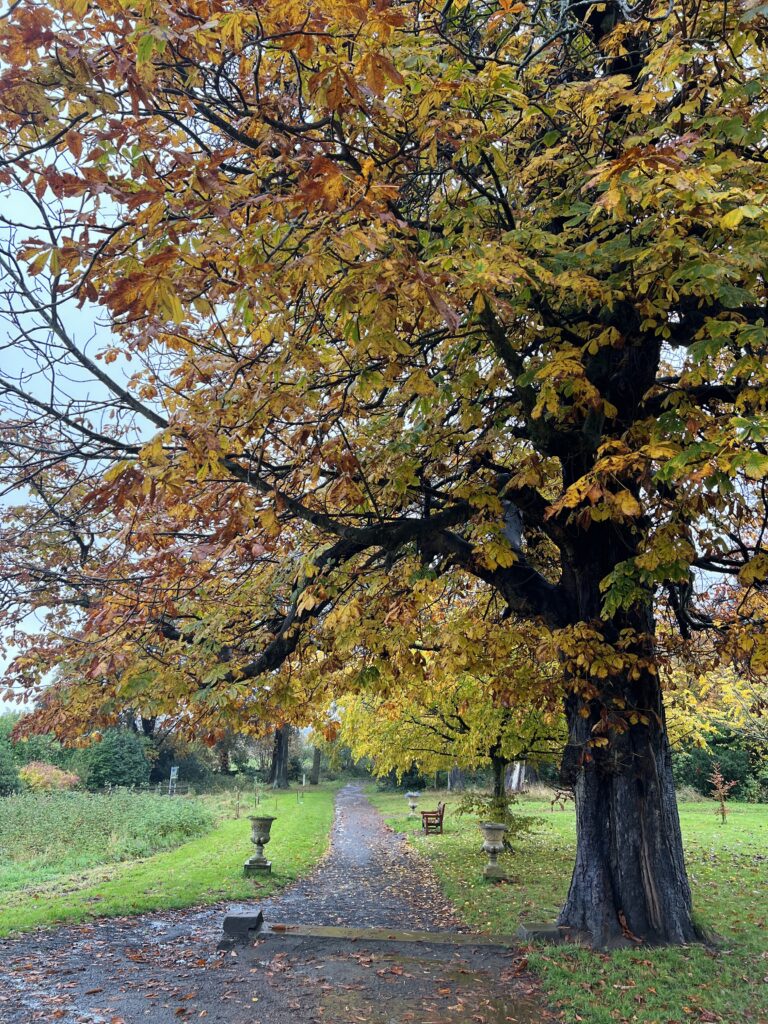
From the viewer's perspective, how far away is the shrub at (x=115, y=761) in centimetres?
2752

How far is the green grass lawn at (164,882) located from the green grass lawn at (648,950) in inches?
131

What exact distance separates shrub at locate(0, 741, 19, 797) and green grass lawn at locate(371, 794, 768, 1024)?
46.4 feet

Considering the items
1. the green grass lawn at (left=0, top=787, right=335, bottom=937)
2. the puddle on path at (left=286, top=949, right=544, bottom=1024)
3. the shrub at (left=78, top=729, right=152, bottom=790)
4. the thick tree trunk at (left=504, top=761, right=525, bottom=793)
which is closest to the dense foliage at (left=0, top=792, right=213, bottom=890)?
the green grass lawn at (left=0, top=787, right=335, bottom=937)

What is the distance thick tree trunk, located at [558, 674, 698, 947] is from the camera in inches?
265

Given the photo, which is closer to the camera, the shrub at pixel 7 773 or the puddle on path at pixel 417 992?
the puddle on path at pixel 417 992

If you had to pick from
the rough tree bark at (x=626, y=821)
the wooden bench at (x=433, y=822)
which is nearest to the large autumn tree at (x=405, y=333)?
the rough tree bark at (x=626, y=821)

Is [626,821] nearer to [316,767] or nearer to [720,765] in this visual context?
[720,765]

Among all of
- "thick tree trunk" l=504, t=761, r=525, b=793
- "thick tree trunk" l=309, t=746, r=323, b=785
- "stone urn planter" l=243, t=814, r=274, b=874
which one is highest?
A: "stone urn planter" l=243, t=814, r=274, b=874

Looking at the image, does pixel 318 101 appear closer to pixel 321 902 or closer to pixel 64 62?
pixel 64 62

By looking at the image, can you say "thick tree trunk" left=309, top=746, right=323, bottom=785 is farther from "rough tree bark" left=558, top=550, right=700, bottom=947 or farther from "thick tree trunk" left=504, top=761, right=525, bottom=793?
"rough tree bark" left=558, top=550, right=700, bottom=947

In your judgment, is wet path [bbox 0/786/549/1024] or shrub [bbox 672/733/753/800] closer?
wet path [bbox 0/786/549/1024]

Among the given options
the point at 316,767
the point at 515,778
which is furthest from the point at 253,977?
the point at 316,767

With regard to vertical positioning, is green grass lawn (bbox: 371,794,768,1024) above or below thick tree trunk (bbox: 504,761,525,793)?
above

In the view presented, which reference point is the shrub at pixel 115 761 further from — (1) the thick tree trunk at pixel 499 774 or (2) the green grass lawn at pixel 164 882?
(1) the thick tree trunk at pixel 499 774
